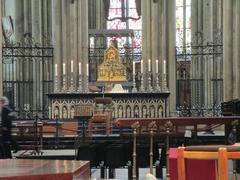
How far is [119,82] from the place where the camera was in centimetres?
1822

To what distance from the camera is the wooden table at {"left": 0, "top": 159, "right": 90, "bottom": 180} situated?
4.00m

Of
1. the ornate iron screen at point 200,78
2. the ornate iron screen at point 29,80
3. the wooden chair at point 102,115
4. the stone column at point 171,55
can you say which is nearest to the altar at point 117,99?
the wooden chair at point 102,115

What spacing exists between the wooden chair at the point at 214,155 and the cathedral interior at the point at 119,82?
1281mm

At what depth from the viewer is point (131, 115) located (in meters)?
18.2

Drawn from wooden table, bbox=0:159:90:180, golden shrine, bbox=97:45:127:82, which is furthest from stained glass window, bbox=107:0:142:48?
wooden table, bbox=0:159:90:180

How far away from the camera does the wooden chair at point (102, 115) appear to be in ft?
53.1

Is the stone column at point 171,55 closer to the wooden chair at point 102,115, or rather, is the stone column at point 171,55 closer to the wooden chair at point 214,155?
the wooden chair at point 102,115

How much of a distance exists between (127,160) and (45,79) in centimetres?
1585

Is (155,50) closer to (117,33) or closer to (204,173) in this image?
(117,33)

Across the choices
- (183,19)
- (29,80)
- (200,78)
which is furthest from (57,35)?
(183,19)

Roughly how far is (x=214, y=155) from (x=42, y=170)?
4.22 ft

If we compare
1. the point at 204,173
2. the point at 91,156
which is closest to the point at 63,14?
the point at 91,156

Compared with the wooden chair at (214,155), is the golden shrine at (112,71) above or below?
above

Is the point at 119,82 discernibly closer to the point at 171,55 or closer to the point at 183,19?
the point at 171,55
